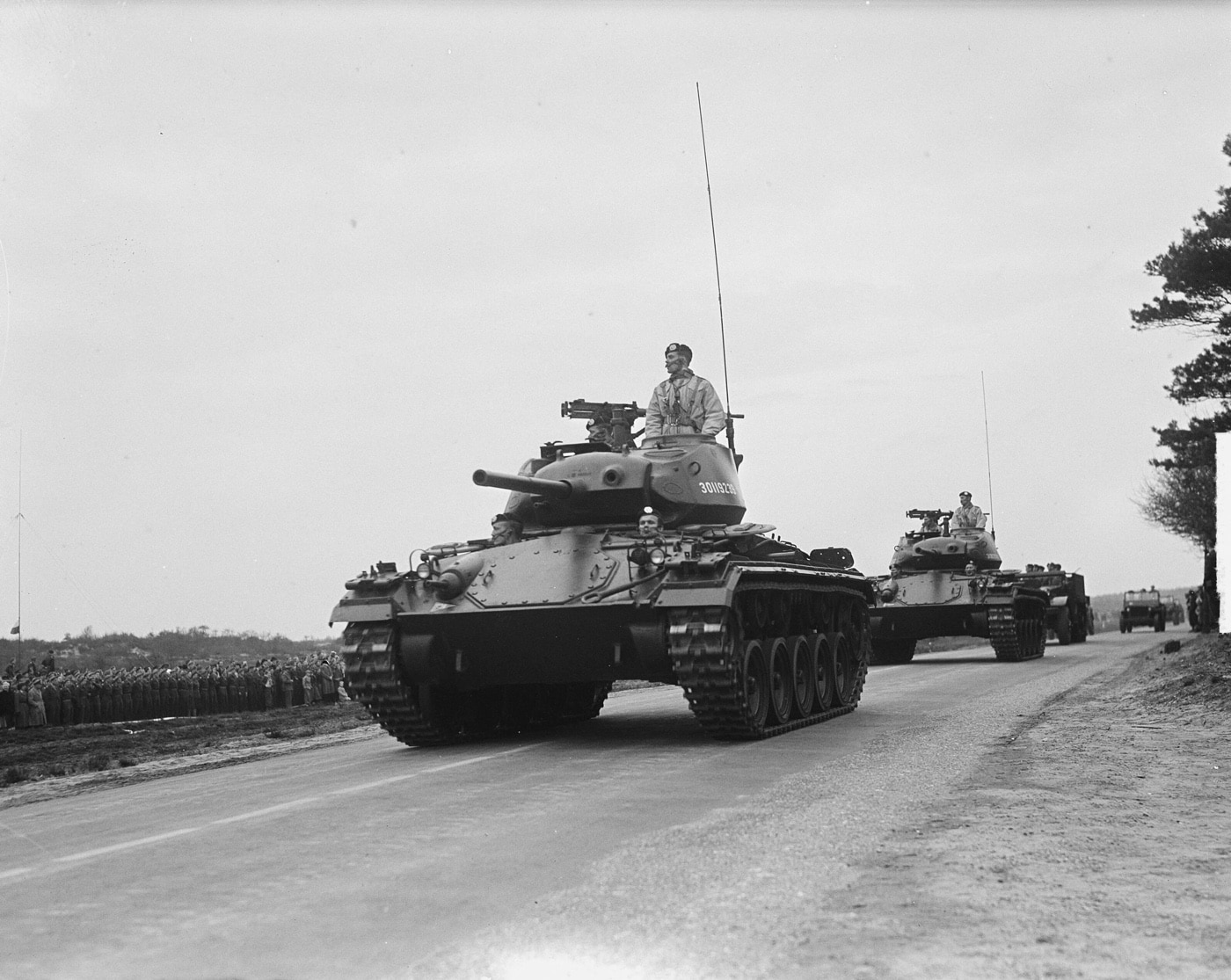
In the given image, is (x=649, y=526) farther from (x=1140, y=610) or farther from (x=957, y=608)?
(x=1140, y=610)

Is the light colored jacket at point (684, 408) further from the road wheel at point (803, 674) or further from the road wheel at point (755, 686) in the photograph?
the road wheel at point (755, 686)

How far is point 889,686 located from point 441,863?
15.6 metres

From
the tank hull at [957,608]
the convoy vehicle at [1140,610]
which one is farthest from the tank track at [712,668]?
the convoy vehicle at [1140,610]

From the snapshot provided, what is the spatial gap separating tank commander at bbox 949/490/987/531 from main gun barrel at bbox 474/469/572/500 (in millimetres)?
19745

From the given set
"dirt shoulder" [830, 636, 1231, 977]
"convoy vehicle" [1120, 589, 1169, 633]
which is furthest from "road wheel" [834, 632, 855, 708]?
"convoy vehicle" [1120, 589, 1169, 633]

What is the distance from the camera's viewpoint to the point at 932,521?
105 feet

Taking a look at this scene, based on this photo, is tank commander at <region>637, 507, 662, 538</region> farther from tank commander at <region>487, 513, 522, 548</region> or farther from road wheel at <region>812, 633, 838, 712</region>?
road wheel at <region>812, 633, 838, 712</region>

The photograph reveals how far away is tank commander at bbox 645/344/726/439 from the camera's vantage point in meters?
15.7

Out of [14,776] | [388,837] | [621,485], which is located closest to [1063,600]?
[621,485]

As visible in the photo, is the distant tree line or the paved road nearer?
the paved road

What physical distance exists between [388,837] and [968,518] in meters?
26.2

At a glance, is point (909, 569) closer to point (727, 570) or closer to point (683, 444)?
point (683, 444)

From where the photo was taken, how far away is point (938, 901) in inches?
221

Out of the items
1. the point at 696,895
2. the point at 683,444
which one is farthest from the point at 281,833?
the point at 683,444
